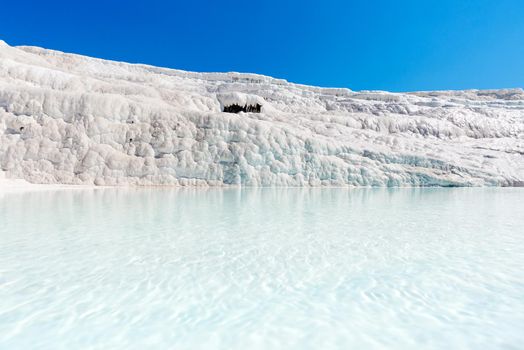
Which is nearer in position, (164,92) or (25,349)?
(25,349)

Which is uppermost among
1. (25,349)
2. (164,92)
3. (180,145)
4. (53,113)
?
(164,92)

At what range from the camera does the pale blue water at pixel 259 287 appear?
425 centimetres

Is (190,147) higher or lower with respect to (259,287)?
higher

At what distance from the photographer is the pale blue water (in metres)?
4.25

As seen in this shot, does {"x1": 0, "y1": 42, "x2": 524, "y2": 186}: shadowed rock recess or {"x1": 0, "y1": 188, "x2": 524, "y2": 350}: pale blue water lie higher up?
{"x1": 0, "y1": 42, "x2": 524, "y2": 186}: shadowed rock recess

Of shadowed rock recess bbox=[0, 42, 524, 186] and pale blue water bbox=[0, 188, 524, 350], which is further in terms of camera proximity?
shadowed rock recess bbox=[0, 42, 524, 186]

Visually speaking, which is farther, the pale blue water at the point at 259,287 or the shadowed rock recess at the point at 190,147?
the shadowed rock recess at the point at 190,147

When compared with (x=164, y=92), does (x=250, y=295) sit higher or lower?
lower

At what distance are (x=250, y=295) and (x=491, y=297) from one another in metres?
3.28

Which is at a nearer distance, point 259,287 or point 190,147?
point 259,287

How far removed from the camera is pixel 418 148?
4119 cm

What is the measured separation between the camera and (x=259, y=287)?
229 inches

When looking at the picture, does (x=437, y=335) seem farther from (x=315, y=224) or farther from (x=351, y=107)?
(x=351, y=107)

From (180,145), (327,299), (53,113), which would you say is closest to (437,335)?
(327,299)
